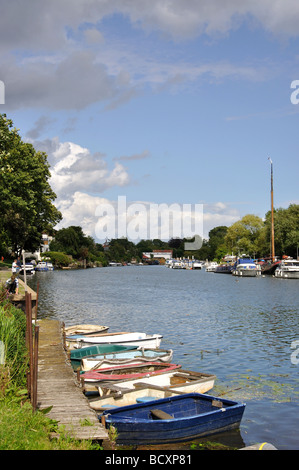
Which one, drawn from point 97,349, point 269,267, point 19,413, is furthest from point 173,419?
point 269,267

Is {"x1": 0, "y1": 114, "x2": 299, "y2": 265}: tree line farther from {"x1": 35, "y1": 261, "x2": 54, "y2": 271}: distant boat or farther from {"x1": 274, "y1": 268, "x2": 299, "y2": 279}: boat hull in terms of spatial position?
{"x1": 35, "y1": 261, "x2": 54, "y2": 271}: distant boat

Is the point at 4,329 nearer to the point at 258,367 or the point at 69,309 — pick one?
the point at 258,367

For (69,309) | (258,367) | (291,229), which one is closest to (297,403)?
(258,367)

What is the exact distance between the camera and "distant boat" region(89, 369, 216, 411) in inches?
570

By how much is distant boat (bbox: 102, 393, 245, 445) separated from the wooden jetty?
809mm

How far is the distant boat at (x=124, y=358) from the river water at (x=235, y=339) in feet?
5.40

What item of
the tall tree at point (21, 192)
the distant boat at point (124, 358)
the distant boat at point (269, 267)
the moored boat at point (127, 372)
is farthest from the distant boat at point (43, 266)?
the moored boat at point (127, 372)

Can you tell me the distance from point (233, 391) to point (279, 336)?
12.9 metres

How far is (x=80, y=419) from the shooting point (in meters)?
11.2

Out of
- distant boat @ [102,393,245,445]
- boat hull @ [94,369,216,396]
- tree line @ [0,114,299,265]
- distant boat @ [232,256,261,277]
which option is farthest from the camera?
distant boat @ [232,256,261,277]

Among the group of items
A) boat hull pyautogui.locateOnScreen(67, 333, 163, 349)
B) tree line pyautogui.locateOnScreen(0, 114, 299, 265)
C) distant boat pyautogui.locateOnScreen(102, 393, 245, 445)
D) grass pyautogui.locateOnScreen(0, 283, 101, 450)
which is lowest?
distant boat pyautogui.locateOnScreen(102, 393, 245, 445)

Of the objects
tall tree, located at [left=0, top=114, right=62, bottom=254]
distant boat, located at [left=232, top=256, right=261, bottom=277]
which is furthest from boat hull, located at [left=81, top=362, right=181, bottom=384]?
distant boat, located at [left=232, top=256, right=261, bottom=277]

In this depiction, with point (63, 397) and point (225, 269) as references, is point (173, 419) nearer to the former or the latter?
point (63, 397)

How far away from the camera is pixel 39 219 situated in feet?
241
